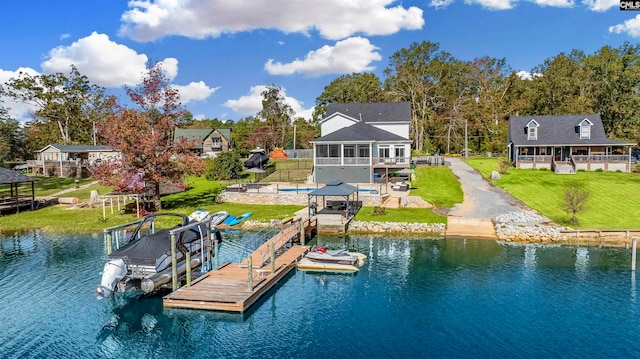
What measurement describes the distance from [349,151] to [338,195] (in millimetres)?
15489

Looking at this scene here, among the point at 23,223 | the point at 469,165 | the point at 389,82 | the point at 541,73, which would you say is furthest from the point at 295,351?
the point at 541,73

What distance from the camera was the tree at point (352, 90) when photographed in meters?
87.7

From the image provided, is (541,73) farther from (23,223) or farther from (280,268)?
(23,223)

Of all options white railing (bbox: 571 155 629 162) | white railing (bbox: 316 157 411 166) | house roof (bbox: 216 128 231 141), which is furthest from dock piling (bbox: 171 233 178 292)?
house roof (bbox: 216 128 231 141)

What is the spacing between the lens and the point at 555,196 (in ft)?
132

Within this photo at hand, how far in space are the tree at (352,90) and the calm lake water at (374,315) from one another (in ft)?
211

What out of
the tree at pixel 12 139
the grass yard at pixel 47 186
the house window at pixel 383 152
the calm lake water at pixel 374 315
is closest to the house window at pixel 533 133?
the house window at pixel 383 152

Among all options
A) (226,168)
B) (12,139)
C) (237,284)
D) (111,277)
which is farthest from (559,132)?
(12,139)

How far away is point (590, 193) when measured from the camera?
40.2m

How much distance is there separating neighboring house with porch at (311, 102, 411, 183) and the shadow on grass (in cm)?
1155

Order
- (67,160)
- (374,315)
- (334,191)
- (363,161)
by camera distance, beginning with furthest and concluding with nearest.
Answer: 1. (67,160)
2. (363,161)
3. (334,191)
4. (374,315)

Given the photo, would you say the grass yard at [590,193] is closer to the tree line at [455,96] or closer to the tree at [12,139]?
the tree line at [455,96]

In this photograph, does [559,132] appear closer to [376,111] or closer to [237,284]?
[376,111]

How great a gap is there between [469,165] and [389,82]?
34.3 metres
